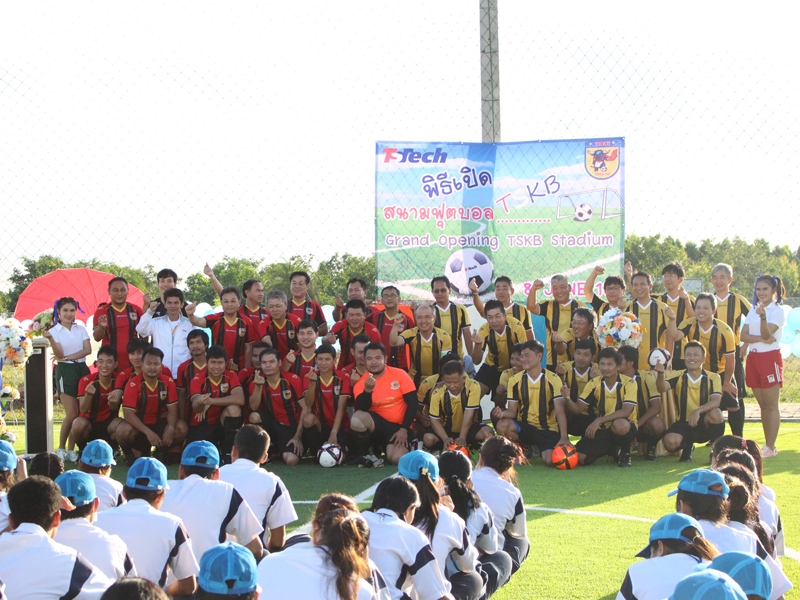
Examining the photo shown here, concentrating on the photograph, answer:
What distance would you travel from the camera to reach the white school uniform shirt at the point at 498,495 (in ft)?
13.7

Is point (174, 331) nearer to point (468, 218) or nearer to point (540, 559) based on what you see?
point (468, 218)

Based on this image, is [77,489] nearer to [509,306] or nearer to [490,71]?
[509,306]

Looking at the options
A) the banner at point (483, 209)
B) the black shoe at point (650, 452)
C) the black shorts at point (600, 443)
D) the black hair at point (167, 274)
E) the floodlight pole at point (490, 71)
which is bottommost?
the black shoe at point (650, 452)

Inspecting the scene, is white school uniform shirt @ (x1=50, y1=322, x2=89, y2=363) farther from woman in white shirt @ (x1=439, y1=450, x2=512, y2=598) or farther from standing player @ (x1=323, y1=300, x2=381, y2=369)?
woman in white shirt @ (x1=439, y1=450, x2=512, y2=598)

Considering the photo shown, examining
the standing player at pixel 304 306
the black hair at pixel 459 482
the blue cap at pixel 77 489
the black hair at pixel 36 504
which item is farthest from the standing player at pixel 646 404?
the black hair at pixel 36 504

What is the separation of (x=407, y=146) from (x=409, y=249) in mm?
1170

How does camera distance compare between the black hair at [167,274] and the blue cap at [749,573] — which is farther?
the black hair at [167,274]

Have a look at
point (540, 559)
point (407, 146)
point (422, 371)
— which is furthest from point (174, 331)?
point (540, 559)

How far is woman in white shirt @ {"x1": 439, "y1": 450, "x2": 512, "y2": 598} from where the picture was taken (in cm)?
380

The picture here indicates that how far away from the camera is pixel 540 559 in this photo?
476 cm

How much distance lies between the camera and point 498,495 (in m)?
4.19

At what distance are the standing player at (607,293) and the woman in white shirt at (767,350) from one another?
1.19m

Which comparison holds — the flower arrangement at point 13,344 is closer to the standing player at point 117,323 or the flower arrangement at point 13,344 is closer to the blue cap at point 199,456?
the standing player at point 117,323

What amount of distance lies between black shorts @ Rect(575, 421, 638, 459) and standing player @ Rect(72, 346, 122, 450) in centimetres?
440
